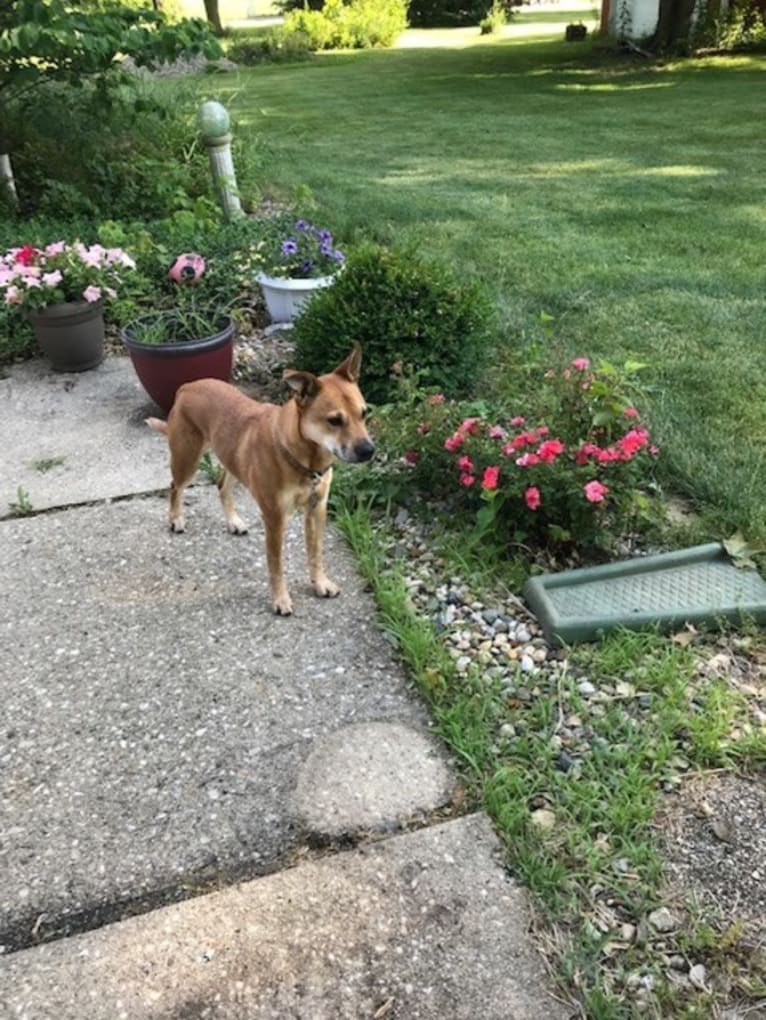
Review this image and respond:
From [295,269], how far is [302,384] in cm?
314

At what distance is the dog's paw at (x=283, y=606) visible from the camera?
9.97 ft

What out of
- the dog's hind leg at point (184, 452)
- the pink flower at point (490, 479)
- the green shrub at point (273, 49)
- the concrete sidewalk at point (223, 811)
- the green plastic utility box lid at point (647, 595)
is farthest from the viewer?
the green shrub at point (273, 49)

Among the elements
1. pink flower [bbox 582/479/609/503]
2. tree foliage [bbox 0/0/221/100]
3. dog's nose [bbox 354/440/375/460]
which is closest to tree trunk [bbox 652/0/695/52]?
tree foliage [bbox 0/0/221/100]

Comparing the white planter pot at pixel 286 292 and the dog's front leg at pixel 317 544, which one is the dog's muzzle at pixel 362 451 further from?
the white planter pot at pixel 286 292

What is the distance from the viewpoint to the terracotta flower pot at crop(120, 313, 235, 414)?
4234 mm

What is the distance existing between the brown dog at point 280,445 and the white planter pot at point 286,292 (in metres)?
2.06

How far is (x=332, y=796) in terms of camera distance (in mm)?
2309

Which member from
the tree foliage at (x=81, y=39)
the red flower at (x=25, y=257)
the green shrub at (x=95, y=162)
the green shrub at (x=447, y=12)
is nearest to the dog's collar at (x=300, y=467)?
the red flower at (x=25, y=257)

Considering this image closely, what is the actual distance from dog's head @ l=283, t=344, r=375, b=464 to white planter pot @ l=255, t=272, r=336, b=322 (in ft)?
8.94

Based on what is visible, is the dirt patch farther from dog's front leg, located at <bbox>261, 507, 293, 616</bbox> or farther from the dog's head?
dog's front leg, located at <bbox>261, 507, 293, 616</bbox>

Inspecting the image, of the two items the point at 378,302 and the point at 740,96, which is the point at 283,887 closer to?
the point at 378,302

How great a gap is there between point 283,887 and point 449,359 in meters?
2.95

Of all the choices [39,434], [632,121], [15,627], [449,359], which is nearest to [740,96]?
[632,121]

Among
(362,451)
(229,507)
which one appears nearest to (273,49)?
(229,507)
